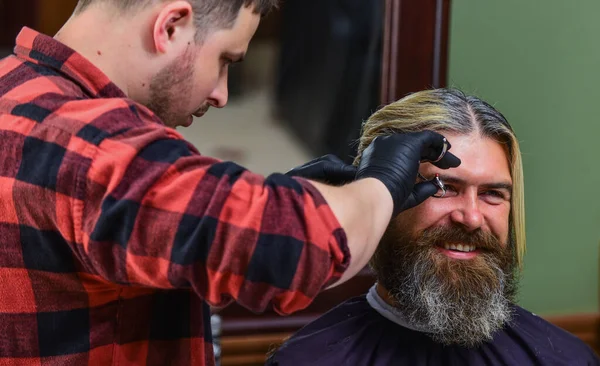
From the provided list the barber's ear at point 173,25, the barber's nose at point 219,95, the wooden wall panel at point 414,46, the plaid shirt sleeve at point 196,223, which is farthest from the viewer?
the wooden wall panel at point 414,46

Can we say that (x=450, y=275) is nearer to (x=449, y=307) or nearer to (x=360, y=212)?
(x=449, y=307)

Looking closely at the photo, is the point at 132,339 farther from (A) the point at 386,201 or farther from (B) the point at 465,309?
(B) the point at 465,309

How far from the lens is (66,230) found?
1.08 meters

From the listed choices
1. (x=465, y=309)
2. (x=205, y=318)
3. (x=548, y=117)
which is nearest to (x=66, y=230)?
(x=205, y=318)

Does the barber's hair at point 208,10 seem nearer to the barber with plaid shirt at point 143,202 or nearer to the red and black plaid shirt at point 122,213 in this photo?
the barber with plaid shirt at point 143,202

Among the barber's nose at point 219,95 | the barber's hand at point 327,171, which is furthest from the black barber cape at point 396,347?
the barber's nose at point 219,95

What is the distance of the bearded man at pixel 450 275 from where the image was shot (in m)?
1.84

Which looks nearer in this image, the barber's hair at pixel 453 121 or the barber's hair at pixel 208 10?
the barber's hair at pixel 208 10

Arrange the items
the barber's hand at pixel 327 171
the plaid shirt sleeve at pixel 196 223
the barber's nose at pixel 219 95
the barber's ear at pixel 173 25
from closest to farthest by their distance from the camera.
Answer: the plaid shirt sleeve at pixel 196 223, the barber's ear at pixel 173 25, the barber's nose at pixel 219 95, the barber's hand at pixel 327 171

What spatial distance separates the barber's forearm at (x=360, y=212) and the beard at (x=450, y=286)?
739 millimetres

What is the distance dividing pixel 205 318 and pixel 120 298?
0.22m

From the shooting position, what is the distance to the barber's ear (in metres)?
1.18

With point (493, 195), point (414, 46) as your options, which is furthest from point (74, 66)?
point (414, 46)

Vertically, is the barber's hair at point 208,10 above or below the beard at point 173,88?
above
